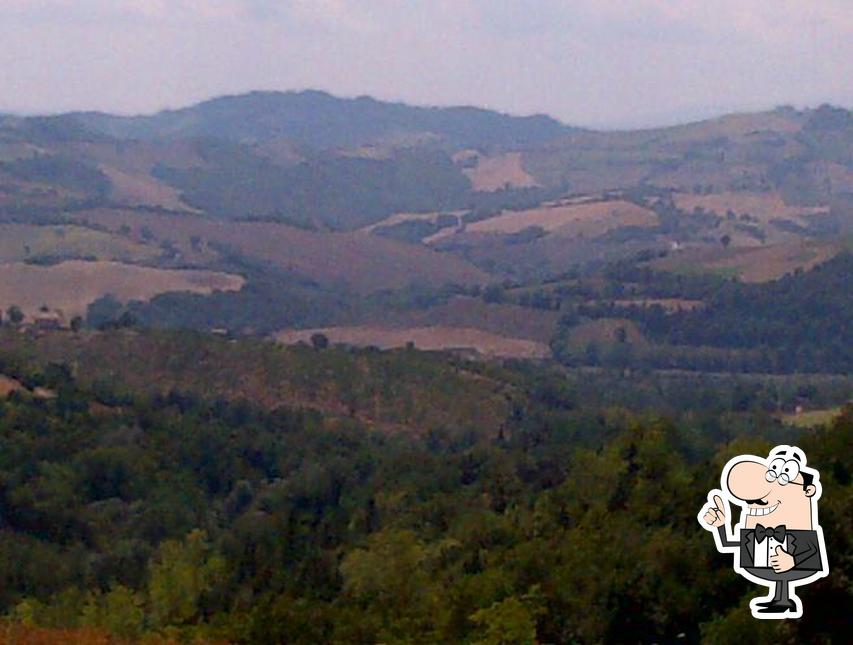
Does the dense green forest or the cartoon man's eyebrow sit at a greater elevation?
the cartoon man's eyebrow

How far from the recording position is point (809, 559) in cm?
1270

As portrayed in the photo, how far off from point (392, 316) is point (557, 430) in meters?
91.5

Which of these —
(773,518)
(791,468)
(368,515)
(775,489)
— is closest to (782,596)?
(773,518)

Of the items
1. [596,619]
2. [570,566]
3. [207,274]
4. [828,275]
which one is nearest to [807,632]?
[596,619]

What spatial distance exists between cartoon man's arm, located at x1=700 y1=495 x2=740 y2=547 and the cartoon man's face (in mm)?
196

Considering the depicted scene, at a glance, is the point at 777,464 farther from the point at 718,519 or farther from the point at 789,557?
the point at 789,557

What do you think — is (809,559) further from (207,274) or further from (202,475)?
(207,274)

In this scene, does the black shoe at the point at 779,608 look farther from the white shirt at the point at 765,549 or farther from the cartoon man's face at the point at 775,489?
the cartoon man's face at the point at 775,489

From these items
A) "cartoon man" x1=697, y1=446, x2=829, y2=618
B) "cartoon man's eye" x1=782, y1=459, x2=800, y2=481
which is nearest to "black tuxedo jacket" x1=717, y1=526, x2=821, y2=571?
"cartoon man" x1=697, y1=446, x2=829, y2=618

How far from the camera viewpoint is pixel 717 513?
41.9 feet

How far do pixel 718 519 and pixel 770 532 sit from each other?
445mm

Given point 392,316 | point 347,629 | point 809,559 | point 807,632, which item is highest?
point 809,559

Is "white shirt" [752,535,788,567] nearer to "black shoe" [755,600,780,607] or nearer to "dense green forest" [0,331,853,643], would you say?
"black shoe" [755,600,780,607]

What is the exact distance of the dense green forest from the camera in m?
24.8
